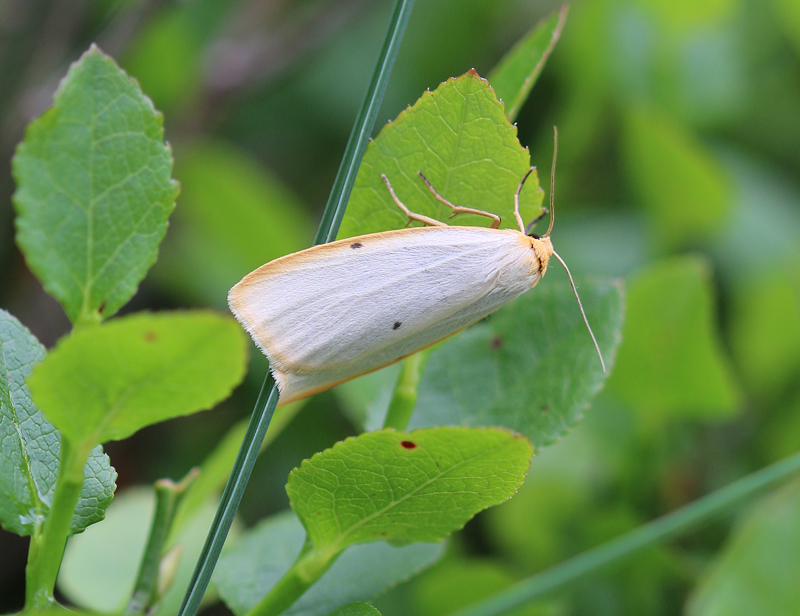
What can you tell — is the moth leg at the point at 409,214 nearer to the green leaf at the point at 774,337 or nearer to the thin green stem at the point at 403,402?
the thin green stem at the point at 403,402

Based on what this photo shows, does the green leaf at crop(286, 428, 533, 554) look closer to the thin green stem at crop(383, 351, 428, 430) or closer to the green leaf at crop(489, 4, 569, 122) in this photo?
the thin green stem at crop(383, 351, 428, 430)

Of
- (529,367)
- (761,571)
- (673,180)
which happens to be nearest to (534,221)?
(529,367)

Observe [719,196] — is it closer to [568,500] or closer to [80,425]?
[568,500]

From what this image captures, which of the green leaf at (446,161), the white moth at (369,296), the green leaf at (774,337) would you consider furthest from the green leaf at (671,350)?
the green leaf at (446,161)

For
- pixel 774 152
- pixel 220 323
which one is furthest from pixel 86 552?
pixel 774 152

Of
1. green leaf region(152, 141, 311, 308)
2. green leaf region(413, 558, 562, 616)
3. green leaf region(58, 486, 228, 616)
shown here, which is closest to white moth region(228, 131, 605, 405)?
green leaf region(58, 486, 228, 616)
